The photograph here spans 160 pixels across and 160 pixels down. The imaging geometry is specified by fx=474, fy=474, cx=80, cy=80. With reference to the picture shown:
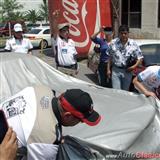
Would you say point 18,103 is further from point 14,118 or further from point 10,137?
point 10,137

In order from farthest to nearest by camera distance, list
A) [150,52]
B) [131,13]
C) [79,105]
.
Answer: [131,13] < [150,52] < [79,105]

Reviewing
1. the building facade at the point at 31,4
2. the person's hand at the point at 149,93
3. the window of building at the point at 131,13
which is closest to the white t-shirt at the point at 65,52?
the person's hand at the point at 149,93

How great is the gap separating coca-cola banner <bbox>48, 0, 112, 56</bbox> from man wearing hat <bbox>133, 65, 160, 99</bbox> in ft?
45.8

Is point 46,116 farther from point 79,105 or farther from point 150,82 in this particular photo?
point 150,82

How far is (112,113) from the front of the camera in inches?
157

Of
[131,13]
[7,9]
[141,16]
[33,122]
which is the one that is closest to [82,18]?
[141,16]

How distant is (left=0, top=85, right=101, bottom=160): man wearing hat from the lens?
250 cm

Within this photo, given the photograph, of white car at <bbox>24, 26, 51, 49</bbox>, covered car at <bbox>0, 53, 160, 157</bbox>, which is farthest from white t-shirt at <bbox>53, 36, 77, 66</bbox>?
white car at <bbox>24, 26, 51, 49</bbox>

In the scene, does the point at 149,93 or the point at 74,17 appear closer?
the point at 149,93

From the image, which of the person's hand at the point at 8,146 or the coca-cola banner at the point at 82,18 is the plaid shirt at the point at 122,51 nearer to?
the person's hand at the point at 8,146

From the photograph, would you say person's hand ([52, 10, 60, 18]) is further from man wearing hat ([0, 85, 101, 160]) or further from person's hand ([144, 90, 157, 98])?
man wearing hat ([0, 85, 101, 160])

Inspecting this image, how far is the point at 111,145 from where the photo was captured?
3355 mm

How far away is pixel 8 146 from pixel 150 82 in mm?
2675

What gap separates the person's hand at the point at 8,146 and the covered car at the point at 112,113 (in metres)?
1.02
